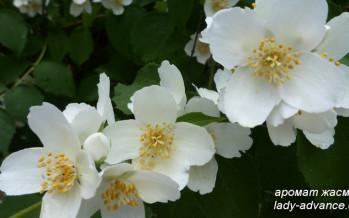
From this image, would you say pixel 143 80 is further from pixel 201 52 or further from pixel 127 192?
pixel 201 52

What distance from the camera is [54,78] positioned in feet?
6.17

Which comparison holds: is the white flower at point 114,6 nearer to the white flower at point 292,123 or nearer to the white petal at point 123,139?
the white petal at point 123,139

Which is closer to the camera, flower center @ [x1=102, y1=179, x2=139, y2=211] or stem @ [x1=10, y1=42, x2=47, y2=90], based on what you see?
flower center @ [x1=102, y1=179, x2=139, y2=211]

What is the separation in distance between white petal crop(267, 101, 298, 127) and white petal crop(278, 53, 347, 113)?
1 cm

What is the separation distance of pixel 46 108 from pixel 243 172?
0.52 metres

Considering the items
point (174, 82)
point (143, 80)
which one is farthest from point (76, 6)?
point (174, 82)

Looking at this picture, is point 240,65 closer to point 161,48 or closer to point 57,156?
point 57,156

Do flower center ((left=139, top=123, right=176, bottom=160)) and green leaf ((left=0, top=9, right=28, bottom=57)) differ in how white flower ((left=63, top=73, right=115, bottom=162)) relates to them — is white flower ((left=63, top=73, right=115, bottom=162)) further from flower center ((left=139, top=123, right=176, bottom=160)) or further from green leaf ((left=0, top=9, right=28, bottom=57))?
green leaf ((left=0, top=9, right=28, bottom=57))

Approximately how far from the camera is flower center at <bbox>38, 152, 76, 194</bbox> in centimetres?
86

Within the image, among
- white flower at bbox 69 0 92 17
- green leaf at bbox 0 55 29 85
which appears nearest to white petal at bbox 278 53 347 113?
white flower at bbox 69 0 92 17

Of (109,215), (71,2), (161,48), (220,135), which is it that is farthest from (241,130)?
(71,2)

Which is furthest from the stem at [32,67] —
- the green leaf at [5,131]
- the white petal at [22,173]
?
the white petal at [22,173]

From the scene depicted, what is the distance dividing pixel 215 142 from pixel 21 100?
1159 millimetres

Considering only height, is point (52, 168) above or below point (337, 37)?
below
